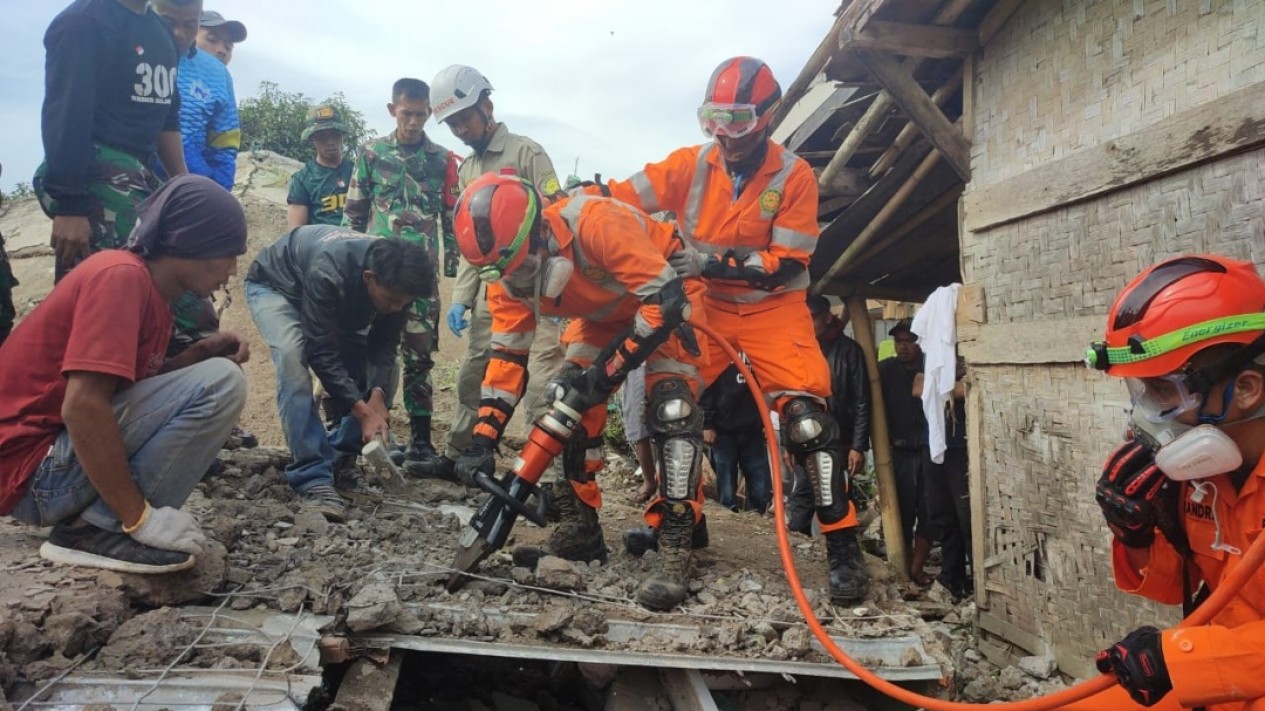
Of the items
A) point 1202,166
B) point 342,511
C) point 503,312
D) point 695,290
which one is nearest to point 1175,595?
point 1202,166

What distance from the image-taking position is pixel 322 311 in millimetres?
3885

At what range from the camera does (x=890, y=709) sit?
318cm

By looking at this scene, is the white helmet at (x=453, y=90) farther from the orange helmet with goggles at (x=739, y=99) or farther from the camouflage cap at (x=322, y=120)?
the orange helmet with goggles at (x=739, y=99)

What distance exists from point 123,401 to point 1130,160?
3454 millimetres

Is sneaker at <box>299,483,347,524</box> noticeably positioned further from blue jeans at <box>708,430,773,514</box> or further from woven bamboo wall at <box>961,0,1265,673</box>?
woven bamboo wall at <box>961,0,1265,673</box>

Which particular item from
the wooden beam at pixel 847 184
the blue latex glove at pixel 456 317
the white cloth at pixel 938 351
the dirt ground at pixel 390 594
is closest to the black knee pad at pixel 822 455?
the dirt ground at pixel 390 594

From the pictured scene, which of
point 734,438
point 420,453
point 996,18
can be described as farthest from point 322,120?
point 996,18

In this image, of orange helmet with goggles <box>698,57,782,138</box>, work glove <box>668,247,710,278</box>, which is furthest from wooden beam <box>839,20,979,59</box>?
work glove <box>668,247,710,278</box>

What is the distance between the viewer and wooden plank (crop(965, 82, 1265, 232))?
2.55m

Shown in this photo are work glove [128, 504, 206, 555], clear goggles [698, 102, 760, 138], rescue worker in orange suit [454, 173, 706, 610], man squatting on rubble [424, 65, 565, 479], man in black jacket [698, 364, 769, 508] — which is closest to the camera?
work glove [128, 504, 206, 555]

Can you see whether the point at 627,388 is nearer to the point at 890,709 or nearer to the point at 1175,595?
the point at 890,709

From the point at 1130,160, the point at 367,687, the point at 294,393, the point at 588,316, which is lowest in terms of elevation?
the point at 367,687

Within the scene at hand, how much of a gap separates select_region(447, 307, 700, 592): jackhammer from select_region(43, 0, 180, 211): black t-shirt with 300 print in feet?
6.53

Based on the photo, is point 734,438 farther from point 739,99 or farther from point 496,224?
point 496,224
